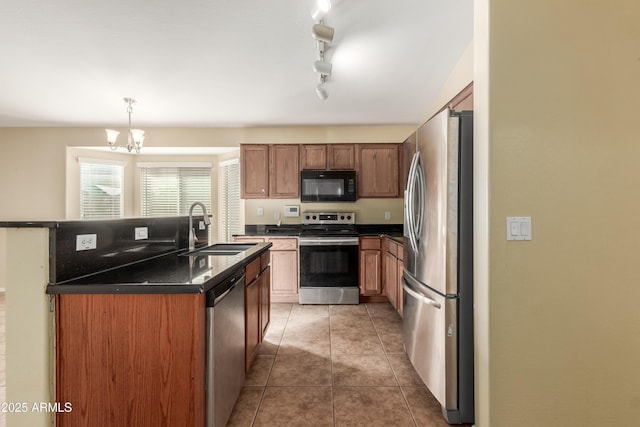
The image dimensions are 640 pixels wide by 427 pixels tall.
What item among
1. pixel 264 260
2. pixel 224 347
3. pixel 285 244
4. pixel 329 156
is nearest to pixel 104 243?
pixel 224 347

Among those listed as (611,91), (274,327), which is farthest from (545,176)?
(274,327)

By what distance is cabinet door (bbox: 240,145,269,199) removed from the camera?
4207mm

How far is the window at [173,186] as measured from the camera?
4.96m

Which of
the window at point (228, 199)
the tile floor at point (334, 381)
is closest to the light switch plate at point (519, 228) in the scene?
the tile floor at point (334, 381)

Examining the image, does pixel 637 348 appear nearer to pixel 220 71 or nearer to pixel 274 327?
pixel 274 327

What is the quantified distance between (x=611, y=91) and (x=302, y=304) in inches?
135

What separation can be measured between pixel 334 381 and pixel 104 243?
1.73m

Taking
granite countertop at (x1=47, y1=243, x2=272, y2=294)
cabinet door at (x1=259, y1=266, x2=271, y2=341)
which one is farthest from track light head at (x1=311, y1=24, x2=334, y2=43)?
cabinet door at (x1=259, y1=266, x2=271, y2=341)

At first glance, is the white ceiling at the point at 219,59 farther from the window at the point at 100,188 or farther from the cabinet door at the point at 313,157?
the window at the point at 100,188

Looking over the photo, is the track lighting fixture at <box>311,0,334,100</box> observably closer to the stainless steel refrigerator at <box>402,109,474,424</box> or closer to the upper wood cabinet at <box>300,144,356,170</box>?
the stainless steel refrigerator at <box>402,109,474,424</box>

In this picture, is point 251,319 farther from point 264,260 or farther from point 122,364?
point 122,364

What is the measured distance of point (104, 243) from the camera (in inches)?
57.2

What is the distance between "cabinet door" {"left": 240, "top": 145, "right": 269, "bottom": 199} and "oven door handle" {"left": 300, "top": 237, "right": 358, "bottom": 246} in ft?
3.36

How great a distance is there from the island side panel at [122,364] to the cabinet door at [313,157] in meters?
3.24
